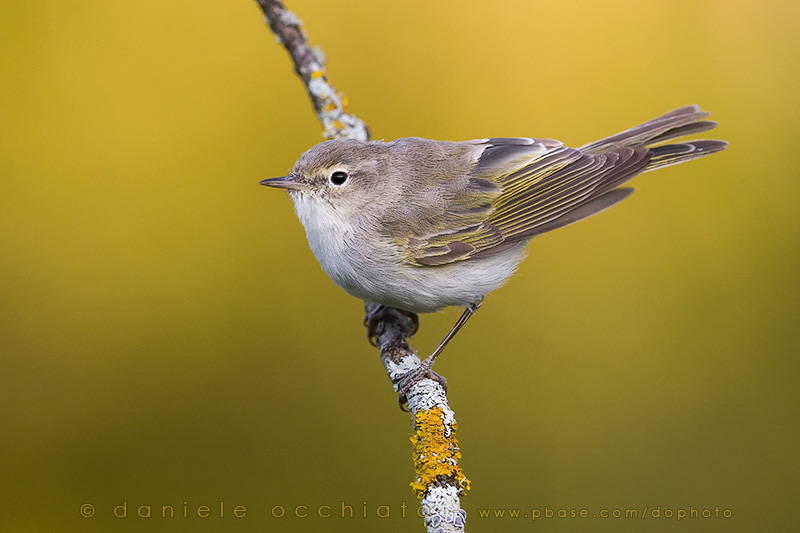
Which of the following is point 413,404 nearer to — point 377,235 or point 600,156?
point 377,235

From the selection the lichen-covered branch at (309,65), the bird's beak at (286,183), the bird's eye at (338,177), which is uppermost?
the lichen-covered branch at (309,65)

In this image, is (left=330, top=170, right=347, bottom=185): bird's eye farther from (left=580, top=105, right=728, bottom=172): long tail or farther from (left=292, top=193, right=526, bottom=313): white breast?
(left=580, top=105, right=728, bottom=172): long tail

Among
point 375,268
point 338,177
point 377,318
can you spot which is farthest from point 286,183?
point 377,318

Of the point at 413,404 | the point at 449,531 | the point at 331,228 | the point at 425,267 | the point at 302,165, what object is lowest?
Answer: the point at 449,531

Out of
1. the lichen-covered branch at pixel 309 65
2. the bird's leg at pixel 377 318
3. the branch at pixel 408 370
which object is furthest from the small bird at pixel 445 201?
the lichen-covered branch at pixel 309 65

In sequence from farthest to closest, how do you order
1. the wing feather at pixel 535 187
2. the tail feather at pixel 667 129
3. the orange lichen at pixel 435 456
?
the tail feather at pixel 667 129 < the wing feather at pixel 535 187 < the orange lichen at pixel 435 456

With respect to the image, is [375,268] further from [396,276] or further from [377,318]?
[377,318]

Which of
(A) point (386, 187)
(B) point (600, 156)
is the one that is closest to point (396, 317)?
(A) point (386, 187)

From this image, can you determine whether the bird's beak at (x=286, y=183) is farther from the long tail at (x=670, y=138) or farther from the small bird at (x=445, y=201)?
the long tail at (x=670, y=138)
